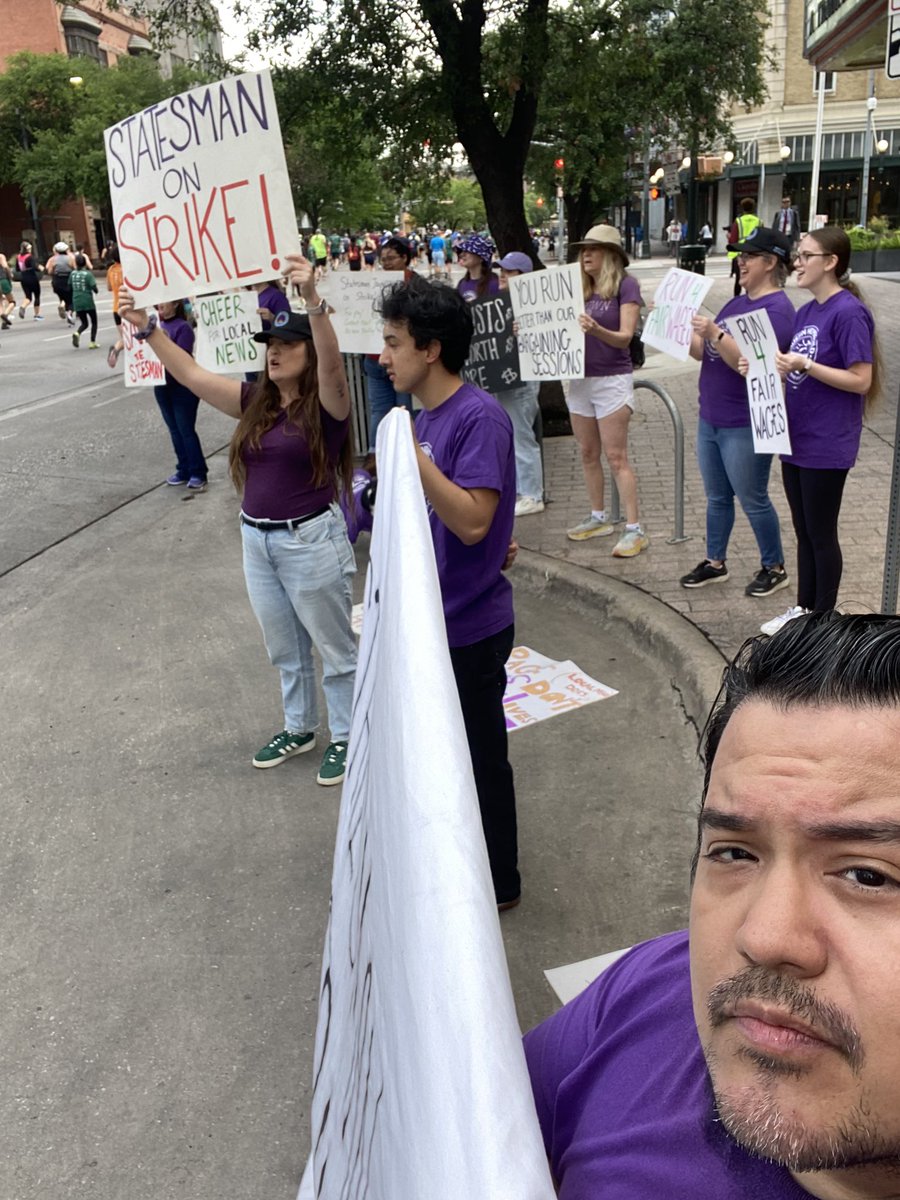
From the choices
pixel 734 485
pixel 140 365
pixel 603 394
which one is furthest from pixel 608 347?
pixel 140 365

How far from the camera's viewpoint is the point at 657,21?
20.4 m

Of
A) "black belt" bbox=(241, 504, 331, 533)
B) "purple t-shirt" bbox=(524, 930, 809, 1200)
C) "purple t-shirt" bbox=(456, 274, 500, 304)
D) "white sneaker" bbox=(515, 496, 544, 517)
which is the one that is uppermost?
"purple t-shirt" bbox=(456, 274, 500, 304)

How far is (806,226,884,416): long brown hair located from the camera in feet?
14.7

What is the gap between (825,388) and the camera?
459cm

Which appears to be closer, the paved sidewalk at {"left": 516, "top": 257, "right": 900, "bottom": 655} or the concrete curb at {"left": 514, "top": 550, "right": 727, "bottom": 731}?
the concrete curb at {"left": 514, "top": 550, "right": 727, "bottom": 731}

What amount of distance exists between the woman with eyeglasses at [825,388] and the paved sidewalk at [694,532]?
522 millimetres

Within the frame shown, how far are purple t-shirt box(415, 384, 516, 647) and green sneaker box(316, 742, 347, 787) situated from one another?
1.38 m

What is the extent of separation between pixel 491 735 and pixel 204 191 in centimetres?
241

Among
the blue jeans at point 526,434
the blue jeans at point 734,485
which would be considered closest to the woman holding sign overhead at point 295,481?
the blue jeans at point 734,485

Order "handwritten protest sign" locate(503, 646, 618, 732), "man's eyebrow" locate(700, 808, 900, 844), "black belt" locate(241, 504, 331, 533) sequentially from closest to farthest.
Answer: "man's eyebrow" locate(700, 808, 900, 844), "black belt" locate(241, 504, 331, 533), "handwritten protest sign" locate(503, 646, 618, 732)

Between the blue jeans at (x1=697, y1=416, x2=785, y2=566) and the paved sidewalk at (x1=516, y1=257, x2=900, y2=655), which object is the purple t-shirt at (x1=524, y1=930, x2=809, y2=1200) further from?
the blue jeans at (x1=697, y1=416, x2=785, y2=566)

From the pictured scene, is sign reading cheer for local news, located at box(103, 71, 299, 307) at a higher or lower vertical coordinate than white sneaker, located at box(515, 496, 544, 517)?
higher

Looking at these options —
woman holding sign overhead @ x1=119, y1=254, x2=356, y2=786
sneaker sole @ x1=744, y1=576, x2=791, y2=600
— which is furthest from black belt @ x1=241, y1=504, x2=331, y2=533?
sneaker sole @ x1=744, y1=576, x2=791, y2=600

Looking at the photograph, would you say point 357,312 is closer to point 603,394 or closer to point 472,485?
point 603,394
